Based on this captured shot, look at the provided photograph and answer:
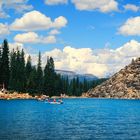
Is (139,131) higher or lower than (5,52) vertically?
lower

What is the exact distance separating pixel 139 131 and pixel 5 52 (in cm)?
13848

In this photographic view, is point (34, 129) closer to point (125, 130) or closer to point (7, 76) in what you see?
point (125, 130)

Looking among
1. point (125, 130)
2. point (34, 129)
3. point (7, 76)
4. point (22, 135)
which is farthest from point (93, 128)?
point (7, 76)

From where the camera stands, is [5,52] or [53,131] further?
[5,52]

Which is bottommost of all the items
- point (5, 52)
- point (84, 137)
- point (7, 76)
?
point (84, 137)

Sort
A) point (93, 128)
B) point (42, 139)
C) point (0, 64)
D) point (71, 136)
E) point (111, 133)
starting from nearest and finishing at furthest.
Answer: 1. point (42, 139)
2. point (71, 136)
3. point (111, 133)
4. point (93, 128)
5. point (0, 64)

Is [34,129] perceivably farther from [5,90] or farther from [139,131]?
[5,90]

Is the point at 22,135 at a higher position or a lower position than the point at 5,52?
lower

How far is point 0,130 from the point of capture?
6347 centimetres

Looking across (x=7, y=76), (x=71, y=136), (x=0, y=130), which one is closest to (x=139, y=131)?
(x=71, y=136)

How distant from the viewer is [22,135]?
59.0 meters

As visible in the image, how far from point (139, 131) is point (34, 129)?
1789 centimetres

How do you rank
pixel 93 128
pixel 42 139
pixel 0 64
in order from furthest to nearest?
pixel 0 64 → pixel 93 128 → pixel 42 139

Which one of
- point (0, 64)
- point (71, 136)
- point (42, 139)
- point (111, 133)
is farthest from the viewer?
point (0, 64)
